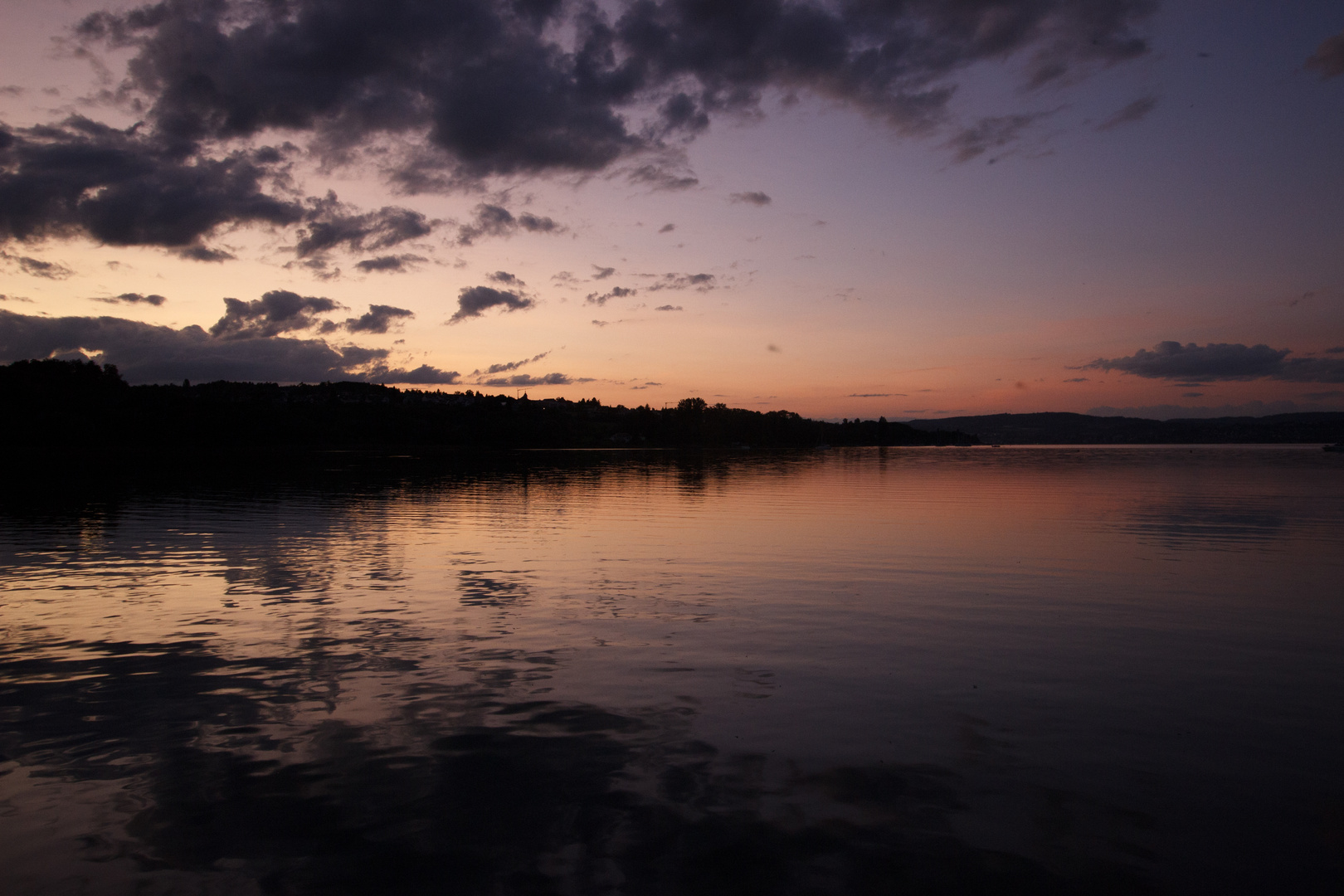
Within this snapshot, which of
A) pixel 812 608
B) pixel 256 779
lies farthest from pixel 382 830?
pixel 812 608

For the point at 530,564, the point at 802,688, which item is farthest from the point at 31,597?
the point at 802,688

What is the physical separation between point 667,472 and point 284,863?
8676 cm

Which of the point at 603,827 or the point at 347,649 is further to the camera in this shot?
the point at 347,649

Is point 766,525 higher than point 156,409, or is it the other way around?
point 156,409

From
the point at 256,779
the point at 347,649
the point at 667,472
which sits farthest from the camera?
the point at 667,472

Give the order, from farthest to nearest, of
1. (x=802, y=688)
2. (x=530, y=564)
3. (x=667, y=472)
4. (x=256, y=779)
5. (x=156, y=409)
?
(x=156, y=409), (x=667, y=472), (x=530, y=564), (x=802, y=688), (x=256, y=779)

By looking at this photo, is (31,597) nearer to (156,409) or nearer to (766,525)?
(766,525)

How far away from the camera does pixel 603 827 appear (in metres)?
7.79

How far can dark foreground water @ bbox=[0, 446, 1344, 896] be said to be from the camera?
727cm

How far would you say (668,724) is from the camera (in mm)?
10594

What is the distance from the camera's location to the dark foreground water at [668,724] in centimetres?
727

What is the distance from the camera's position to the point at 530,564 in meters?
24.8

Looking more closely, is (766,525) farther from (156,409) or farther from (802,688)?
(156,409)

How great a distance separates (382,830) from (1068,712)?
10056mm
